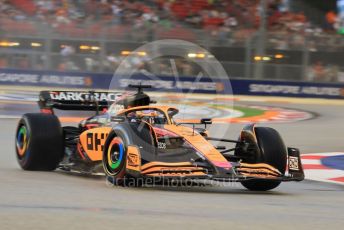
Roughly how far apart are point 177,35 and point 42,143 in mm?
18404

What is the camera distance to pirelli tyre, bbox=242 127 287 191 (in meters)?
7.29

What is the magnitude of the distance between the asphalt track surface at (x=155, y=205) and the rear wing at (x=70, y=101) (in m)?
0.93

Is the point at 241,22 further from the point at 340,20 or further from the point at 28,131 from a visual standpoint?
the point at 28,131

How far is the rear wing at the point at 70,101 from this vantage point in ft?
29.3

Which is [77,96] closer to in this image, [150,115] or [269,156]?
[150,115]

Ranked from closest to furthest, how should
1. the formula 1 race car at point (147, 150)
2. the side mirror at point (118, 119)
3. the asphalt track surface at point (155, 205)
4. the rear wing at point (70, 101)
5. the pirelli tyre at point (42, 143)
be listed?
the asphalt track surface at point (155, 205) < the formula 1 race car at point (147, 150) < the side mirror at point (118, 119) < the pirelli tyre at point (42, 143) < the rear wing at point (70, 101)

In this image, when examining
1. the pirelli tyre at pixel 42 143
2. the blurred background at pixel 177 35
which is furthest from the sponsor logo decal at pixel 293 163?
the blurred background at pixel 177 35

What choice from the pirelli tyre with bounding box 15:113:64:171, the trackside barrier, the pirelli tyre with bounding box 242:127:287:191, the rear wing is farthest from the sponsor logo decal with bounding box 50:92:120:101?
the trackside barrier

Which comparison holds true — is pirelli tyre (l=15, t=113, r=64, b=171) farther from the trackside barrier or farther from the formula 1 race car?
the trackside barrier

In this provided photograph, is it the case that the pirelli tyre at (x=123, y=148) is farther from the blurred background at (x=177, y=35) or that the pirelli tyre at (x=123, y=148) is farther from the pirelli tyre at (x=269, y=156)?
the blurred background at (x=177, y=35)

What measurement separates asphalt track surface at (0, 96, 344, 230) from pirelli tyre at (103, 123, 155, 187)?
17cm

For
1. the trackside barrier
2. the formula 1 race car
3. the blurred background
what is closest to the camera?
the formula 1 race car

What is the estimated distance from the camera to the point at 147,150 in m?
6.87

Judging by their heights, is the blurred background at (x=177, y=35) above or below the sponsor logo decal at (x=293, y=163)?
above
